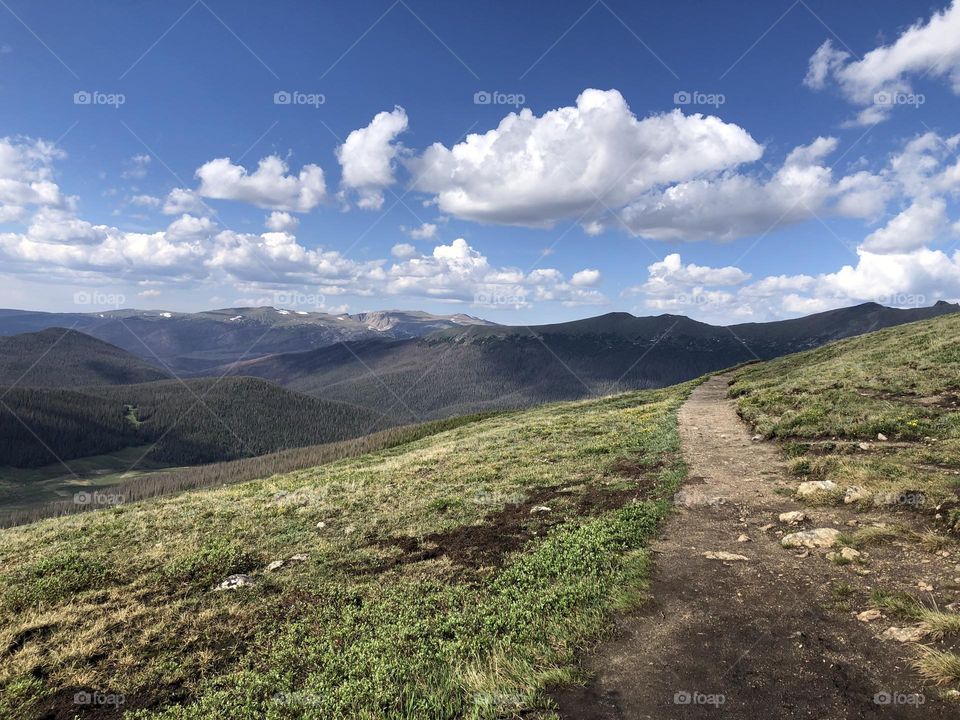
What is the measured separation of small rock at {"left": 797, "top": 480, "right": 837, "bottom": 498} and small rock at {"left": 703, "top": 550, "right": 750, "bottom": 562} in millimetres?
4651

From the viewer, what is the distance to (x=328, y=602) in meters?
11.2

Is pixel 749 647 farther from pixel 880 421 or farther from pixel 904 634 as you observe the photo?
pixel 880 421

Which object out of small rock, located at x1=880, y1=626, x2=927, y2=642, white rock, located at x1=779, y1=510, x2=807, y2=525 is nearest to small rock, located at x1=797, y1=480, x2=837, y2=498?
white rock, located at x1=779, y1=510, x2=807, y2=525

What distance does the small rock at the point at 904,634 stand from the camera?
286 inches

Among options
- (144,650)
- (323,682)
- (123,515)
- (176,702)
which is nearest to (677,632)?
(323,682)

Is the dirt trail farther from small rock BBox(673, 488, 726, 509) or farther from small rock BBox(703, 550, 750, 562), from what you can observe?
small rock BBox(673, 488, 726, 509)

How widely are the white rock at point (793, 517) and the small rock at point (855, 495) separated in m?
1.50

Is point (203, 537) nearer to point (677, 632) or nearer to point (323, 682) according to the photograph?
point (323, 682)

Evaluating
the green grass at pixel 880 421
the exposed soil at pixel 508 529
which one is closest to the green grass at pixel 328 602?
the exposed soil at pixel 508 529

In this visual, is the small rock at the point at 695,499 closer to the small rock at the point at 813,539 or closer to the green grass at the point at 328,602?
the green grass at the point at 328,602

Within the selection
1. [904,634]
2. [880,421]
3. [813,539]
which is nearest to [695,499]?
[813,539]

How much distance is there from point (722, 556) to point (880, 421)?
572 inches

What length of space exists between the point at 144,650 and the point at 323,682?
4505 millimetres

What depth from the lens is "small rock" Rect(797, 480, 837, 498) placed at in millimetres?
13734
